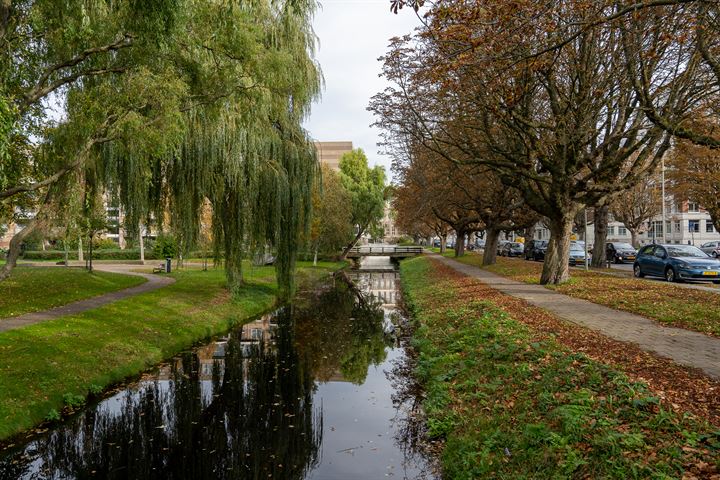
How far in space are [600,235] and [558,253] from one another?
419 inches

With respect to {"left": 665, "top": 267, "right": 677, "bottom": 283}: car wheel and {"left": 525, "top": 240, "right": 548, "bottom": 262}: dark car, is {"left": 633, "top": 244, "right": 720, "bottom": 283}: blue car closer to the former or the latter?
{"left": 665, "top": 267, "right": 677, "bottom": 283}: car wheel

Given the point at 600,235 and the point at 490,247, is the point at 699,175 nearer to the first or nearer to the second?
the point at 600,235

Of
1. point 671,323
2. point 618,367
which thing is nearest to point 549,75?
point 671,323

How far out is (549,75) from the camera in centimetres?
1477

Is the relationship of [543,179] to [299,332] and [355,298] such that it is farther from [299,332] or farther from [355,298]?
[355,298]

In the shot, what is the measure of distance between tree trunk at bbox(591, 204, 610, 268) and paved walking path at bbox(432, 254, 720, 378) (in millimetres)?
13179

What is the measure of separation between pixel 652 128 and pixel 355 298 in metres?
15.1

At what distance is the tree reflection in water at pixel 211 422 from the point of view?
22.0 ft

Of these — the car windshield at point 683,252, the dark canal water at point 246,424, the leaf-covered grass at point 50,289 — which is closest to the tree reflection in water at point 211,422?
the dark canal water at point 246,424

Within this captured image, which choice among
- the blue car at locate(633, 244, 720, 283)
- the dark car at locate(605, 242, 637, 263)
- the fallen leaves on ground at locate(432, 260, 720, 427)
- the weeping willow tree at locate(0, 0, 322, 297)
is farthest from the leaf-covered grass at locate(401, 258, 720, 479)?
the dark car at locate(605, 242, 637, 263)

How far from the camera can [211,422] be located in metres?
8.34

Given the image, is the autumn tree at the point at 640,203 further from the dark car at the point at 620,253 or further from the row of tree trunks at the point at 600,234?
the row of tree trunks at the point at 600,234

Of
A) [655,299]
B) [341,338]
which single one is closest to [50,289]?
[341,338]

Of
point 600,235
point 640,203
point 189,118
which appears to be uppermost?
point 189,118
